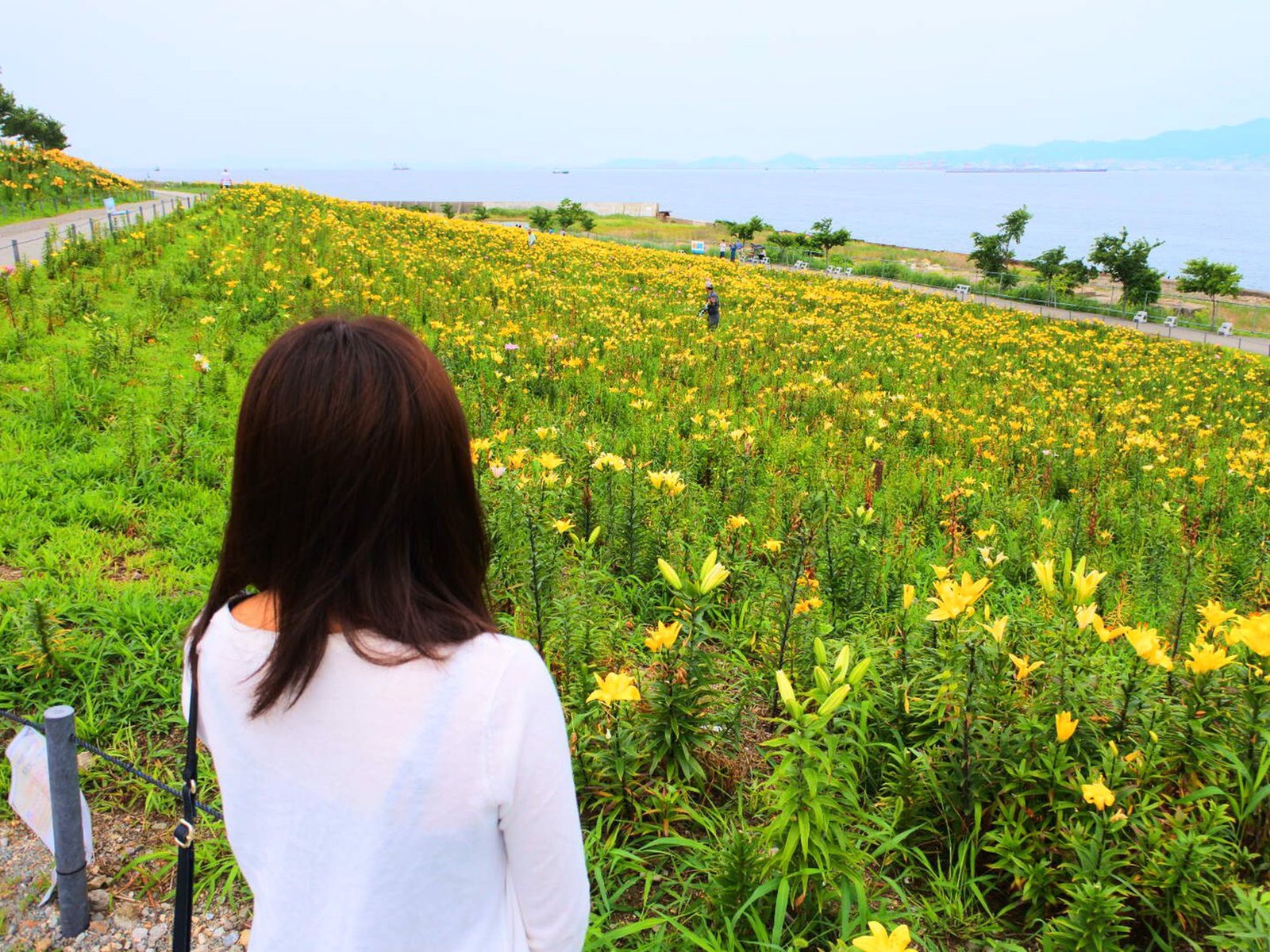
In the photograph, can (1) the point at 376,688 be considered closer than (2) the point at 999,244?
Yes

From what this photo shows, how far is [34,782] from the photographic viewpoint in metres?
2.17

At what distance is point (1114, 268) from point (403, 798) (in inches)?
1178

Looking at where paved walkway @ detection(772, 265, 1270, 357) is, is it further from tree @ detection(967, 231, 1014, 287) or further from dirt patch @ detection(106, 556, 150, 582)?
dirt patch @ detection(106, 556, 150, 582)

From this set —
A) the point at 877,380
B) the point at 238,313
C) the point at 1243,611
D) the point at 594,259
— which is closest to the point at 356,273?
the point at 238,313

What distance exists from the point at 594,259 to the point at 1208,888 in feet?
58.1

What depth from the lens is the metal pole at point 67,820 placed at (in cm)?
203

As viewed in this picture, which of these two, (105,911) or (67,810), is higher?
(67,810)

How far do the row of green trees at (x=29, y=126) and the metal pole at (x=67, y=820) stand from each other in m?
30.7

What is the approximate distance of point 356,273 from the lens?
1054 cm

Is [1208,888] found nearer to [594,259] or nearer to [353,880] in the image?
[353,880]

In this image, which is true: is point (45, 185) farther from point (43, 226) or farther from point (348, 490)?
point (348, 490)

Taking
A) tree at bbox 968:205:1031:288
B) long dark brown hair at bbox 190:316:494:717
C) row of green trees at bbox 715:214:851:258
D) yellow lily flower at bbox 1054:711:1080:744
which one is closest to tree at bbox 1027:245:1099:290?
tree at bbox 968:205:1031:288

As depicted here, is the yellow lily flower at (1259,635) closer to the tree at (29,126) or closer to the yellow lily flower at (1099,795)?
the yellow lily flower at (1099,795)

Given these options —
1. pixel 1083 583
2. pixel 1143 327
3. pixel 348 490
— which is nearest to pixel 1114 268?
pixel 1143 327
